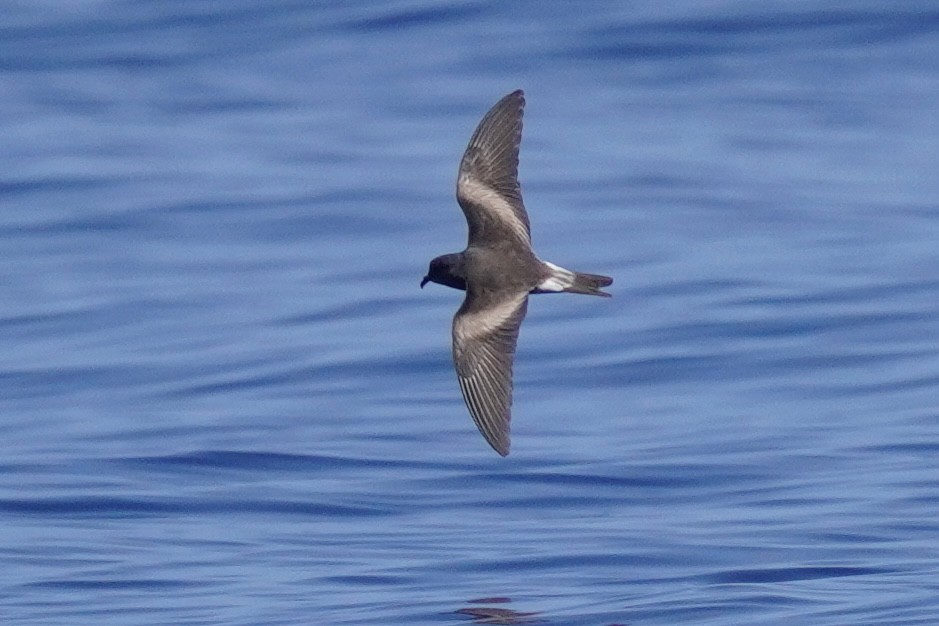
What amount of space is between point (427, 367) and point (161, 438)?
2030 mm

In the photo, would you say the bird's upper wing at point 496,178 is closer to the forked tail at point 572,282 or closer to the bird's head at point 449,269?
the bird's head at point 449,269

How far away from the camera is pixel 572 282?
9250 mm

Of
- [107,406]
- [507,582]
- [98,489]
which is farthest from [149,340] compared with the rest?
[507,582]

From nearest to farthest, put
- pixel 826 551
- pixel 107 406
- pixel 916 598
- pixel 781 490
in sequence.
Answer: pixel 916 598 → pixel 826 551 → pixel 781 490 → pixel 107 406

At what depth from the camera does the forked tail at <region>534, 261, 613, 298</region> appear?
9.24 meters

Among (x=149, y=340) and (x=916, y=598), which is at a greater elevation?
(x=149, y=340)

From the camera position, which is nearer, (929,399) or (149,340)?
(929,399)

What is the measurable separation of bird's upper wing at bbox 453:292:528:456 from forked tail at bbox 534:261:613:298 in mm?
132

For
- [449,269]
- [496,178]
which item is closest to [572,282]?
[449,269]

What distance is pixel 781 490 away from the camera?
37.9 feet

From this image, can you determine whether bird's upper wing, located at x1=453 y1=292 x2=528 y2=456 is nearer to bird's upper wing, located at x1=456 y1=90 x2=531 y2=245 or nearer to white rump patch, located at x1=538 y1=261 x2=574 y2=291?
white rump patch, located at x1=538 y1=261 x2=574 y2=291

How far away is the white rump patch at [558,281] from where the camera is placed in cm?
925

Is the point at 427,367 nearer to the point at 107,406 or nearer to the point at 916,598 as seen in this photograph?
the point at 107,406

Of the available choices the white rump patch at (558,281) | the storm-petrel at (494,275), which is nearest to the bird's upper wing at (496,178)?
the storm-petrel at (494,275)
